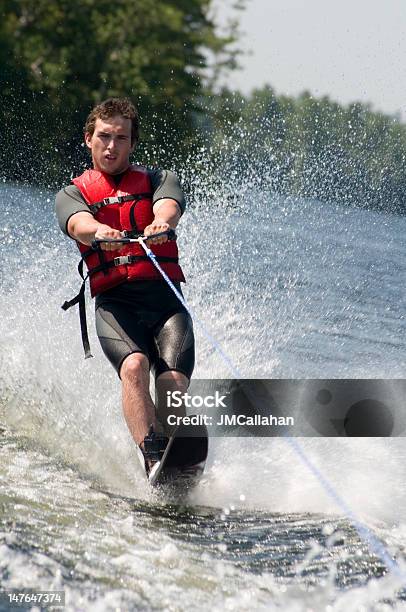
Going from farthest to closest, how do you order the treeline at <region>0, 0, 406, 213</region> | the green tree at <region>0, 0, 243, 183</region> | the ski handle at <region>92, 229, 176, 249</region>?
the green tree at <region>0, 0, 243, 183</region>, the treeline at <region>0, 0, 406, 213</region>, the ski handle at <region>92, 229, 176, 249</region>

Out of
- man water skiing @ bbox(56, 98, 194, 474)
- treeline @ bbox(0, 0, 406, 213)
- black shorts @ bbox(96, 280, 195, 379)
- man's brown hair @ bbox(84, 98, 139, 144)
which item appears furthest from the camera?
treeline @ bbox(0, 0, 406, 213)

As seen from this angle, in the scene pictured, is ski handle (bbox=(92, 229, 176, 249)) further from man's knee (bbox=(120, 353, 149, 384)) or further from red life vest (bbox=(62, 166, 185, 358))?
man's knee (bbox=(120, 353, 149, 384))

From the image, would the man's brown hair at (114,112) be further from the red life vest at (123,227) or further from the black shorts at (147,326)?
the black shorts at (147,326)

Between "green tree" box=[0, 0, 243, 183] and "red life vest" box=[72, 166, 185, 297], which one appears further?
"green tree" box=[0, 0, 243, 183]

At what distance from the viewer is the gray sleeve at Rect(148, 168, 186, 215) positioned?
458cm

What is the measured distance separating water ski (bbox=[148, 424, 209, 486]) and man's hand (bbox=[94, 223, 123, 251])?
0.86 meters

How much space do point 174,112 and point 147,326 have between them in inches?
1583

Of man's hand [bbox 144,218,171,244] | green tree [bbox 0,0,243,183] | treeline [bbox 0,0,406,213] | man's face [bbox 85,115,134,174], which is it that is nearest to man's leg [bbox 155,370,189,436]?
man's hand [bbox 144,218,171,244]

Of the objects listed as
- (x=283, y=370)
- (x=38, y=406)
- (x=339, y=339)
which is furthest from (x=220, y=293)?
(x=38, y=406)

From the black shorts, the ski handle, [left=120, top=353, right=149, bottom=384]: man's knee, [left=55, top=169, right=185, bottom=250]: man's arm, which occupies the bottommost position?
[left=120, top=353, right=149, bottom=384]: man's knee

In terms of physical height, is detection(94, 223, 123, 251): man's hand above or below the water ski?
above

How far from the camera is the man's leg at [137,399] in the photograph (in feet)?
13.9

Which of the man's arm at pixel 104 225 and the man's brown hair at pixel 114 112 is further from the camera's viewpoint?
the man's brown hair at pixel 114 112

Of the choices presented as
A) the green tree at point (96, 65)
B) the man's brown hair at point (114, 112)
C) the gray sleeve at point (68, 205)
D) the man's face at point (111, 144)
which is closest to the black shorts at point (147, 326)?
the gray sleeve at point (68, 205)
